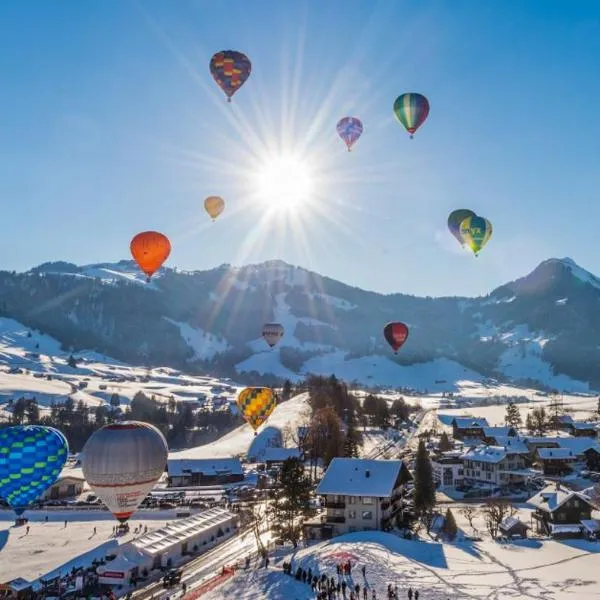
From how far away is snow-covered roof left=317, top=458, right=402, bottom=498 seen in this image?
4197 centimetres

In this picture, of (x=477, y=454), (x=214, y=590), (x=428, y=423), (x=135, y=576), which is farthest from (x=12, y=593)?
(x=428, y=423)

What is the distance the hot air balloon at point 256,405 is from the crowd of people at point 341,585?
830 inches

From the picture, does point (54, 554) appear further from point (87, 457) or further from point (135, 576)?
point (87, 457)

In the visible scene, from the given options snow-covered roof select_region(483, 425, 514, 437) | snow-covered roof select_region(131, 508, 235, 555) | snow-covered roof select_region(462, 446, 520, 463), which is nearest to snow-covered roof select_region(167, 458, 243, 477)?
snow-covered roof select_region(131, 508, 235, 555)

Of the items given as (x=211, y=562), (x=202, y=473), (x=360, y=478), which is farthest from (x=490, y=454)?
(x=211, y=562)

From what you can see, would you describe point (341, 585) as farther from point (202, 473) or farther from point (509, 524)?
point (202, 473)

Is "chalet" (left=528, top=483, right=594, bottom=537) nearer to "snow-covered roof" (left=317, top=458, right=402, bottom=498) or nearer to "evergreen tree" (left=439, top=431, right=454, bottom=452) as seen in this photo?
"snow-covered roof" (left=317, top=458, right=402, bottom=498)

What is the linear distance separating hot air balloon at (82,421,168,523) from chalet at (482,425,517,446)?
69782 millimetres

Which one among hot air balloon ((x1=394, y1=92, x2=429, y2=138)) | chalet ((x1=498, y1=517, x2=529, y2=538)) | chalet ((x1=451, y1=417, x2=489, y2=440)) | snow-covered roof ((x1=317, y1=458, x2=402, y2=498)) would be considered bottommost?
chalet ((x1=498, y1=517, x2=529, y2=538))

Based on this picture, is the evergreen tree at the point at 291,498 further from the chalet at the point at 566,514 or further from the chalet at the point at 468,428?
the chalet at the point at 468,428

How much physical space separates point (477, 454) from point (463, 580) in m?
44.2

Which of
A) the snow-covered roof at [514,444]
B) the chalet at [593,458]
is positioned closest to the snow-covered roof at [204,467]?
the snow-covered roof at [514,444]

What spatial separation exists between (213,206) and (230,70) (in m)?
17.6

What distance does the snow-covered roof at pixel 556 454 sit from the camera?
71000 millimetres
